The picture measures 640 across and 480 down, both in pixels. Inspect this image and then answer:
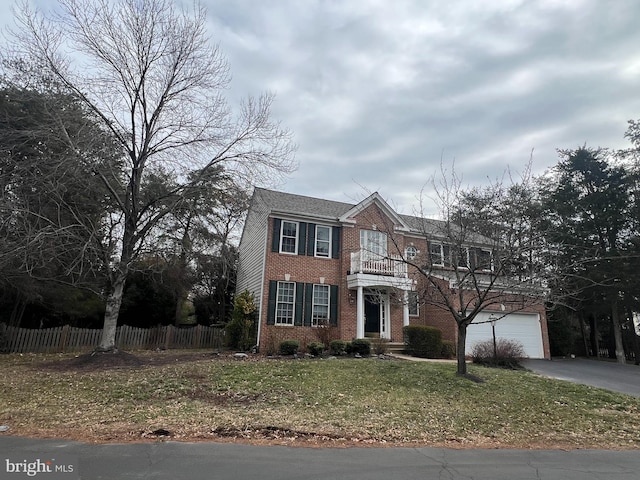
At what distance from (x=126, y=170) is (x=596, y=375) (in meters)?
19.2

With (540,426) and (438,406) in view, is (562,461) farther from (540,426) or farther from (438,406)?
(438,406)

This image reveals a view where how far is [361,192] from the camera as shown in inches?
522

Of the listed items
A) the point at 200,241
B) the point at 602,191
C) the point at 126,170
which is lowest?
the point at 200,241

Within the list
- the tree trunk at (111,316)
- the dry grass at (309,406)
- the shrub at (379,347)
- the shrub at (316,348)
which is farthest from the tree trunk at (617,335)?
the tree trunk at (111,316)

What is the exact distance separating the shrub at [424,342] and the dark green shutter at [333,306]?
3.35 m

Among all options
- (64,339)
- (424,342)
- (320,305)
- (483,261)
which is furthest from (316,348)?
(64,339)

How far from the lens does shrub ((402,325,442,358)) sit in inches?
658

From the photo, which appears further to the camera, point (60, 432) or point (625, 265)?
point (625, 265)

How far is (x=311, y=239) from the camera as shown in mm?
18156

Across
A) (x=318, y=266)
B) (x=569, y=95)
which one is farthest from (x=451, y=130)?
(x=318, y=266)

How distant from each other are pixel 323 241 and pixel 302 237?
1124mm

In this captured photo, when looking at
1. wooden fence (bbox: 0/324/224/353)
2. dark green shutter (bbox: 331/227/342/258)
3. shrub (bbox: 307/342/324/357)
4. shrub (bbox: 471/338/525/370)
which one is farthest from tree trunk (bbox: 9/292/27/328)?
shrub (bbox: 471/338/525/370)

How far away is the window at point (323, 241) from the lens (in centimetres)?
1833

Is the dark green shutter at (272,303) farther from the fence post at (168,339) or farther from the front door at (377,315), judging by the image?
the fence post at (168,339)
